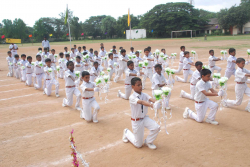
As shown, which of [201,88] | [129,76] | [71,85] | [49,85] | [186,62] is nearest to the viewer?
[201,88]

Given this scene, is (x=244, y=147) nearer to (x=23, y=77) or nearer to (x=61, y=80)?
(x=61, y=80)

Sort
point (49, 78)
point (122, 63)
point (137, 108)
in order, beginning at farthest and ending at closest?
1. point (122, 63)
2. point (49, 78)
3. point (137, 108)

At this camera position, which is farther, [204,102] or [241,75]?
[241,75]

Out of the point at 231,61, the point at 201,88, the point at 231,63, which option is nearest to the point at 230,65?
the point at 231,63

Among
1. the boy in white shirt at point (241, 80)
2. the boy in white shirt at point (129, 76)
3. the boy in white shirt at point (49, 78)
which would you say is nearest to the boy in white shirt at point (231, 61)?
the boy in white shirt at point (241, 80)

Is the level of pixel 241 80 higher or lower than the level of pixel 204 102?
higher

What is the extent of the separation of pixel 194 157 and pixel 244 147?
147cm

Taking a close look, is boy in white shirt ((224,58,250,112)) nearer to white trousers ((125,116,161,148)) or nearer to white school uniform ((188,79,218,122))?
white school uniform ((188,79,218,122))

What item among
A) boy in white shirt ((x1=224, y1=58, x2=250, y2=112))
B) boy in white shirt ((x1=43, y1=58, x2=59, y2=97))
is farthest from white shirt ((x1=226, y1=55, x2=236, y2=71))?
boy in white shirt ((x1=43, y1=58, x2=59, y2=97))

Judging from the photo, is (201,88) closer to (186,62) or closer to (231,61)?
(231,61)

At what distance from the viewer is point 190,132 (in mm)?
6328

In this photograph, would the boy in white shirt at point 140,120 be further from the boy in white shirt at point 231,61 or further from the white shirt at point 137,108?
the boy in white shirt at point 231,61

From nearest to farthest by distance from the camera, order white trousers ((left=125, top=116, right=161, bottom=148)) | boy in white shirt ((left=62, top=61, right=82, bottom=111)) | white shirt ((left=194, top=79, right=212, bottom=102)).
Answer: white trousers ((left=125, top=116, right=161, bottom=148)), white shirt ((left=194, top=79, right=212, bottom=102)), boy in white shirt ((left=62, top=61, right=82, bottom=111))

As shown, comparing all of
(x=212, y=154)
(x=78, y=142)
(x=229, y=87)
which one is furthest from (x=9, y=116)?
(x=229, y=87)
